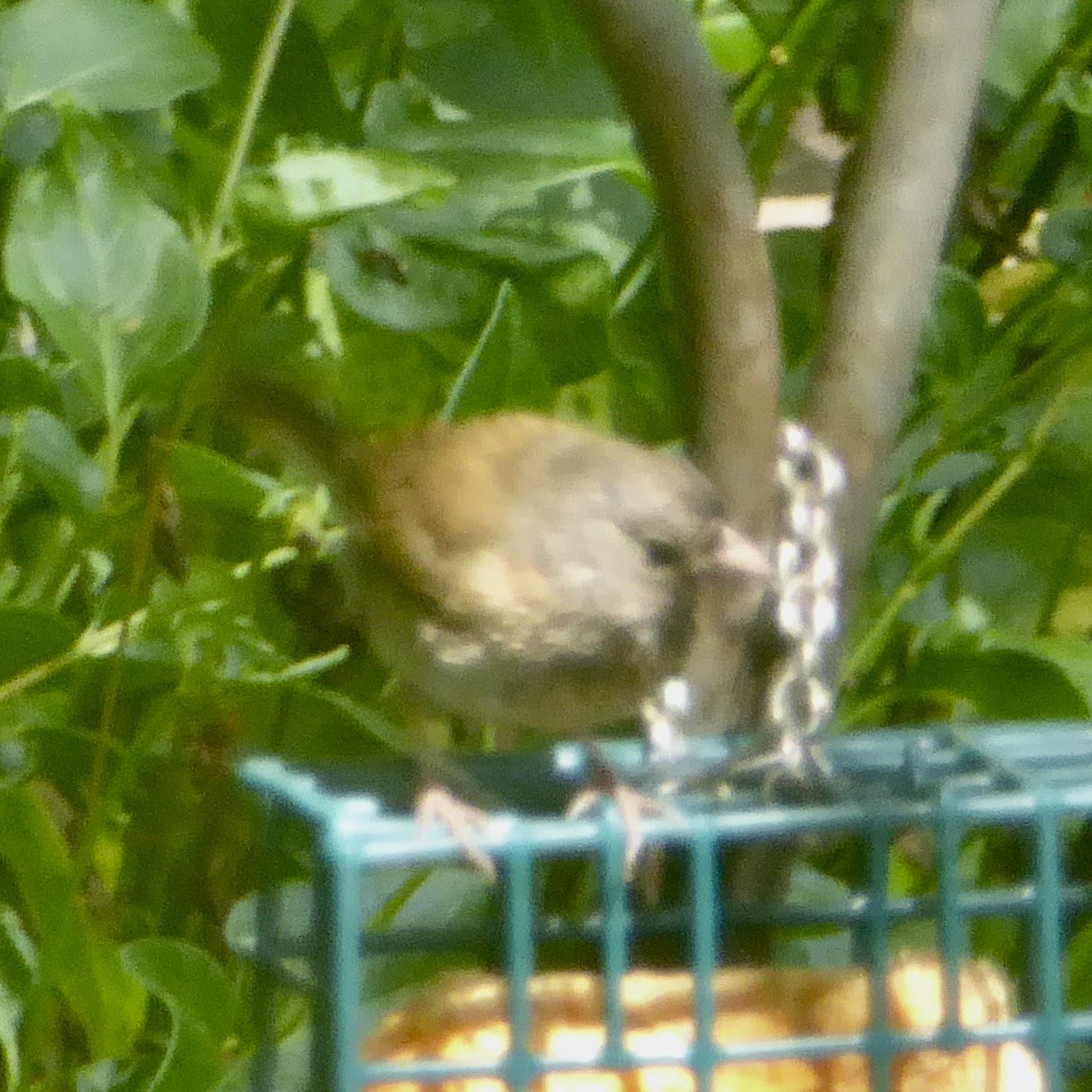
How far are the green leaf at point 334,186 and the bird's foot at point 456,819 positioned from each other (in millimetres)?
386

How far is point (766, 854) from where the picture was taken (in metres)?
1.14

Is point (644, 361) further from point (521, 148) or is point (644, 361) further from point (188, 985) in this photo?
point (188, 985)

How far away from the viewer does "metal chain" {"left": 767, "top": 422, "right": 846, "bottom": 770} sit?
93 centimetres

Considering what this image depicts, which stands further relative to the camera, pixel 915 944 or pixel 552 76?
pixel 552 76

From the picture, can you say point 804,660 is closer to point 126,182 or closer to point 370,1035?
point 370,1035

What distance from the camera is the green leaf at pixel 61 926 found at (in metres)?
1.17

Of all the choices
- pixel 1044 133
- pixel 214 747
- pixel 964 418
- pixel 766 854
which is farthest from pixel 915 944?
pixel 1044 133

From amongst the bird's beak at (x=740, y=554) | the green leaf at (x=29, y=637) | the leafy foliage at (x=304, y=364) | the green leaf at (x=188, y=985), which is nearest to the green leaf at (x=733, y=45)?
the leafy foliage at (x=304, y=364)

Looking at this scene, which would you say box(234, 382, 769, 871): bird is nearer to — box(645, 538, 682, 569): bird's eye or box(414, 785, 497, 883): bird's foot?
box(645, 538, 682, 569): bird's eye

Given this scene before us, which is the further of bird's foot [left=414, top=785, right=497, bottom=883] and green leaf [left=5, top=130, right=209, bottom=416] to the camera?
green leaf [left=5, top=130, right=209, bottom=416]

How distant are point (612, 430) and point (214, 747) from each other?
43cm

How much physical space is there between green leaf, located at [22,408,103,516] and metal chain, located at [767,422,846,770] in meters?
0.44

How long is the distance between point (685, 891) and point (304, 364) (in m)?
0.48

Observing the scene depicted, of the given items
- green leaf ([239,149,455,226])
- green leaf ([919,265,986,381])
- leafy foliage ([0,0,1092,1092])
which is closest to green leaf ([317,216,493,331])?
leafy foliage ([0,0,1092,1092])
